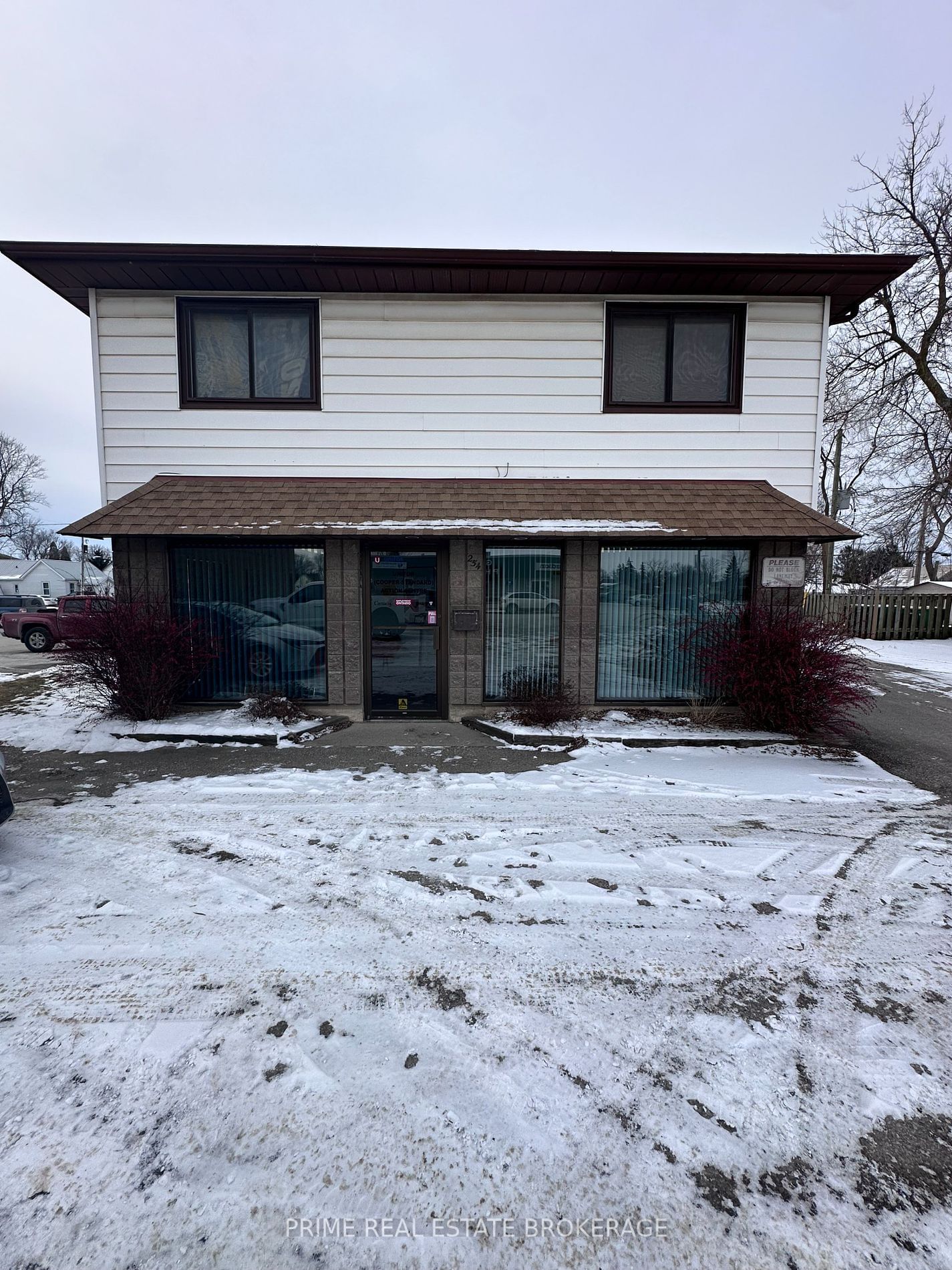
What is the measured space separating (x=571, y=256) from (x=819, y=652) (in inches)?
210

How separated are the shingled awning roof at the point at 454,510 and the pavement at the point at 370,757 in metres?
2.33

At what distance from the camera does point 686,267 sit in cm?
685

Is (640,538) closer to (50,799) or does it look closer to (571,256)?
(571,256)

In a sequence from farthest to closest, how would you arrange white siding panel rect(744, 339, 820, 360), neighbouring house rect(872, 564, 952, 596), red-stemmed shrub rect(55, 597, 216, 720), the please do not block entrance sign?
1. neighbouring house rect(872, 564, 952, 596)
2. white siding panel rect(744, 339, 820, 360)
3. the please do not block entrance sign
4. red-stemmed shrub rect(55, 597, 216, 720)

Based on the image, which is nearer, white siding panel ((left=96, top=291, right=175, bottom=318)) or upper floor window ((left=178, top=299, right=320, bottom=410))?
white siding panel ((left=96, top=291, right=175, bottom=318))

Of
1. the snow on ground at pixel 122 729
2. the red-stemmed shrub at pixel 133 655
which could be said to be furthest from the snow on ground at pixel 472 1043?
the red-stemmed shrub at pixel 133 655

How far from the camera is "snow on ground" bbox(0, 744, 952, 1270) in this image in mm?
1775

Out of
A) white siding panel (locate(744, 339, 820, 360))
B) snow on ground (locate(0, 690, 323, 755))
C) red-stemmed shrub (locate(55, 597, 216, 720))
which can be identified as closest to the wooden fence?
white siding panel (locate(744, 339, 820, 360))

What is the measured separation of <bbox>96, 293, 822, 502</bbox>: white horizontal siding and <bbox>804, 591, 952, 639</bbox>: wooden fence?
11.7 m

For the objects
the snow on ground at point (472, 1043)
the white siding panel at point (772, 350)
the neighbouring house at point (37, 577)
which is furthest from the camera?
the neighbouring house at point (37, 577)

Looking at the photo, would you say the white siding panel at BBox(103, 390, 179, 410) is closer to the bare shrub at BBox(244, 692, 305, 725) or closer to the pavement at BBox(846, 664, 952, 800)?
the bare shrub at BBox(244, 692, 305, 725)

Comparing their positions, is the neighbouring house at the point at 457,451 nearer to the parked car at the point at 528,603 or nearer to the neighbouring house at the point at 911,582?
the parked car at the point at 528,603

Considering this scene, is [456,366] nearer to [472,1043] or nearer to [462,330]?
[462,330]

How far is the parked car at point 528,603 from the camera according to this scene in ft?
24.2
